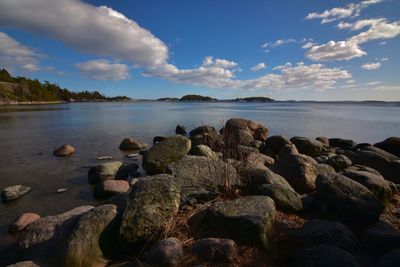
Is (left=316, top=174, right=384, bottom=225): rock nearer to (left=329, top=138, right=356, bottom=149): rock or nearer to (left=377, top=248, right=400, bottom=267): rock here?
(left=377, top=248, right=400, bottom=267): rock

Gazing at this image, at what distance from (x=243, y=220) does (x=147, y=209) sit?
5.85 feet

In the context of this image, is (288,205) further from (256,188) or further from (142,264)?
(142,264)

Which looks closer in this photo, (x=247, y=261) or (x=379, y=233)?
(x=247, y=261)

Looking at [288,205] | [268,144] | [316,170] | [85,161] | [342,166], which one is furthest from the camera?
[268,144]

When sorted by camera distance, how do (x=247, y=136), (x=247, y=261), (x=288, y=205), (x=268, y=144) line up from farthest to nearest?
(x=247, y=136) → (x=268, y=144) → (x=288, y=205) → (x=247, y=261)

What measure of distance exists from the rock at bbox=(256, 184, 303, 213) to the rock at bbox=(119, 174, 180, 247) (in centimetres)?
206

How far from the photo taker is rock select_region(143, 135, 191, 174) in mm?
10961

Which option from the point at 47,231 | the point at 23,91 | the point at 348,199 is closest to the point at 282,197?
the point at 348,199

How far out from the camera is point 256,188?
629cm

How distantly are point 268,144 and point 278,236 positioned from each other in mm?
11143

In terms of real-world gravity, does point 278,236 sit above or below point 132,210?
below

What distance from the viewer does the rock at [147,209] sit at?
15.8 ft

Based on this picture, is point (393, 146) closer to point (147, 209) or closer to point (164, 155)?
point (164, 155)

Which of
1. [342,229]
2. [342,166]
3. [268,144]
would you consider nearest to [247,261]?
[342,229]
